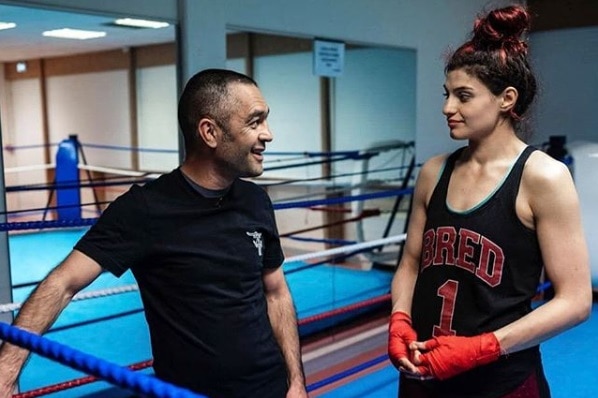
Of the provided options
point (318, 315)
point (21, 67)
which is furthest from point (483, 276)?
point (21, 67)

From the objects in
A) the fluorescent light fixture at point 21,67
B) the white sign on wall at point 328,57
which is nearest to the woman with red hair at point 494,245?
the white sign on wall at point 328,57

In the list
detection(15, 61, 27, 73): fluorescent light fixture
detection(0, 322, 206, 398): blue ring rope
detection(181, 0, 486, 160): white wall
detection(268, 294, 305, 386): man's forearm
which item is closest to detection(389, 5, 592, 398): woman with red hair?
detection(268, 294, 305, 386): man's forearm

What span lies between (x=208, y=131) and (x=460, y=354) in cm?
63

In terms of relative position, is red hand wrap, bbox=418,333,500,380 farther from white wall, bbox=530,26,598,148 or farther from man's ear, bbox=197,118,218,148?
white wall, bbox=530,26,598,148

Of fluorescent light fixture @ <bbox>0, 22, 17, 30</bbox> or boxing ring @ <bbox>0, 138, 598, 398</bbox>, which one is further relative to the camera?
fluorescent light fixture @ <bbox>0, 22, 17, 30</bbox>

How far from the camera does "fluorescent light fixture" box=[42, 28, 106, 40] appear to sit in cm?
627

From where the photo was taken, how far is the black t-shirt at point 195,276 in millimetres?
1204

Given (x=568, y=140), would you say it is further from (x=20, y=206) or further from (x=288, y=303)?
(x=20, y=206)

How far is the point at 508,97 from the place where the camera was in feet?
3.84

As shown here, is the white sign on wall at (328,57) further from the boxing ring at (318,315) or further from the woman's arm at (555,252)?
the woman's arm at (555,252)

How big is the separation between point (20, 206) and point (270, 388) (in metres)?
7.36

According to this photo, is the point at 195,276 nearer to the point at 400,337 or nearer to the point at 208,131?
the point at 208,131

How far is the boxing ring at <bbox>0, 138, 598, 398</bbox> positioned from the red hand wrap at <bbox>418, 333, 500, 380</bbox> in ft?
1.91

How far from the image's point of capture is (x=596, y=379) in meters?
2.95
